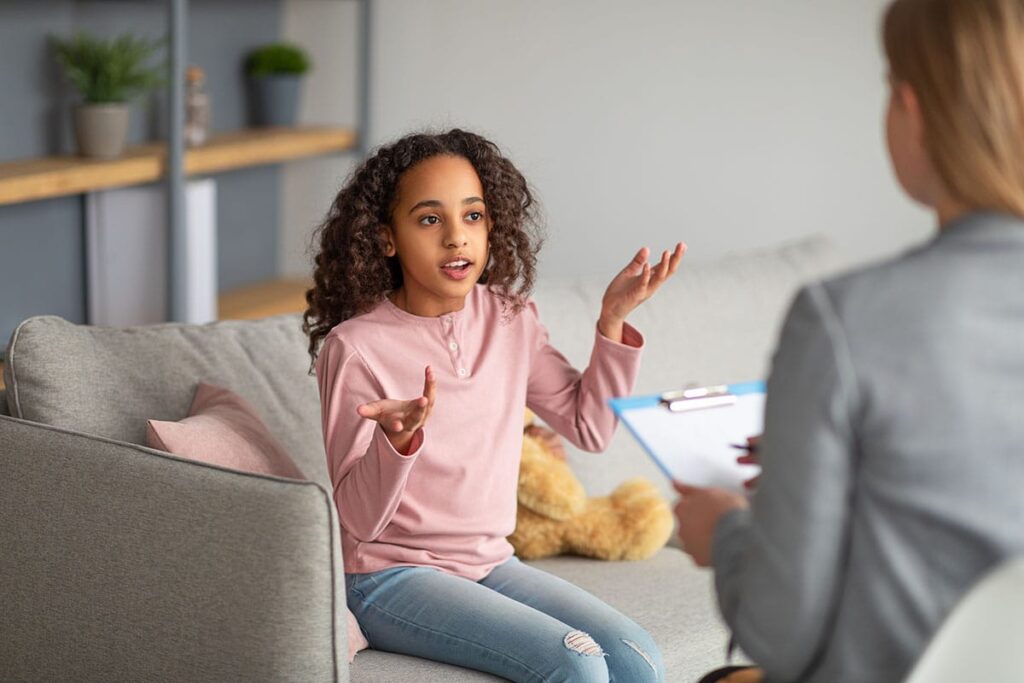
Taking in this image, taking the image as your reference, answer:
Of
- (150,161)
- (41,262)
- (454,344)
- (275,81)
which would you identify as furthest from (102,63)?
(454,344)

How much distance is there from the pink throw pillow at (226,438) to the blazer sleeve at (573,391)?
0.37m

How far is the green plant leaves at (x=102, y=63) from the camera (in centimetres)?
332

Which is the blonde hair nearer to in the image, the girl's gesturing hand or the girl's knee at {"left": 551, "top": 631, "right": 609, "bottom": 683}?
the girl's gesturing hand

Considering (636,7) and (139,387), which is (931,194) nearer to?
(139,387)

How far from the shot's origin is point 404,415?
152 cm

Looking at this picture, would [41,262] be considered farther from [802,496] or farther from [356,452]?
[802,496]

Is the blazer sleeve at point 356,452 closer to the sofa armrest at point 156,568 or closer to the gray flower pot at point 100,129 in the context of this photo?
the sofa armrest at point 156,568

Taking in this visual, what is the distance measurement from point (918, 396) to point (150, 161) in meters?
2.74

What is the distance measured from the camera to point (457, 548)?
1.81 m

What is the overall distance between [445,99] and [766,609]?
131 inches

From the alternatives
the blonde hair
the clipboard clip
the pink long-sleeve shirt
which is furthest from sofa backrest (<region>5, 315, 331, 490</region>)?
the blonde hair

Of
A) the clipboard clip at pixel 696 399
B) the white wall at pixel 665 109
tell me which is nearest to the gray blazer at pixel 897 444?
the clipboard clip at pixel 696 399

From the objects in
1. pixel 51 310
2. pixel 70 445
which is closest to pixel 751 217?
pixel 51 310

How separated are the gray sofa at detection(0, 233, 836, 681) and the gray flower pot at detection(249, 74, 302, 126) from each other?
208cm
